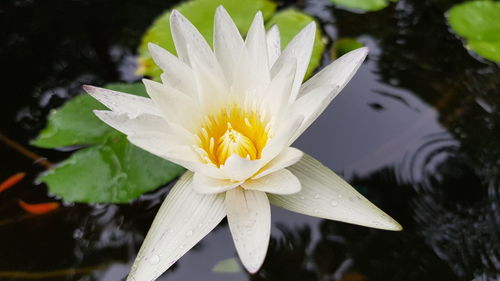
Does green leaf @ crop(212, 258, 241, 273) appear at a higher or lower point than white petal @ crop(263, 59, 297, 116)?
lower

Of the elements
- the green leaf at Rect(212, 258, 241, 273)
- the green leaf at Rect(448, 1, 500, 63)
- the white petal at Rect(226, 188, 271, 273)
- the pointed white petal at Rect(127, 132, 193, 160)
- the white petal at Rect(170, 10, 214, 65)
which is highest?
the white petal at Rect(170, 10, 214, 65)

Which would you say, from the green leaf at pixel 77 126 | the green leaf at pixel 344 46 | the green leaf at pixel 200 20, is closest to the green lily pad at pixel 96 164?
the green leaf at pixel 77 126

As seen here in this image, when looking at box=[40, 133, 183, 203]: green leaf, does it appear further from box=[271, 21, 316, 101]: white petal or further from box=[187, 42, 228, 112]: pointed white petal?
box=[271, 21, 316, 101]: white petal

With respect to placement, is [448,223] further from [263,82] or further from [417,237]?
[263,82]

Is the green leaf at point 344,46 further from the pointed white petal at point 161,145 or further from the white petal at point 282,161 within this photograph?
the pointed white petal at point 161,145

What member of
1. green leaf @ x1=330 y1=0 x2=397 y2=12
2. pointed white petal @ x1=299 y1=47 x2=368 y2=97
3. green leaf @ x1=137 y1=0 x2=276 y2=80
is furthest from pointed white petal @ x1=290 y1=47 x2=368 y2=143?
green leaf @ x1=330 y1=0 x2=397 y2=12

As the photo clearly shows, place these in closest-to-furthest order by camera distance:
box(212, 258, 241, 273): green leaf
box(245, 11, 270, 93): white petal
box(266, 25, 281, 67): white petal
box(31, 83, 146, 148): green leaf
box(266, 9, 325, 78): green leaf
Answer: box(245, 11, 270, 93): white petal, box(266, 25, 281, 67): white petal, box(212, 258, 241, 273): green leaf, box(31, 83, 146, 148): green leaf, box(266, 9, 325, 78): green leaf
